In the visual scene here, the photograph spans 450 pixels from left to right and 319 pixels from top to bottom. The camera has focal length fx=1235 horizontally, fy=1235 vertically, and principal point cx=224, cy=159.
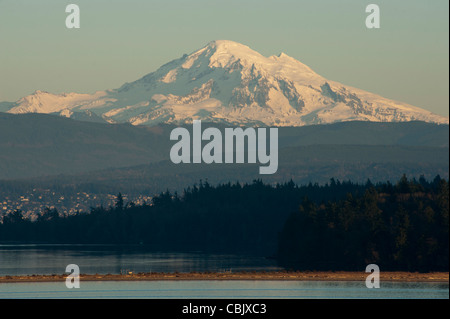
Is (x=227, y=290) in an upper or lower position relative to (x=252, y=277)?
lower

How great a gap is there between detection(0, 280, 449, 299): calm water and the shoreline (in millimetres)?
5612

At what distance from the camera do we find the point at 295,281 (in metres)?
184

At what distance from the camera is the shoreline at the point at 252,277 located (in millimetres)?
184750

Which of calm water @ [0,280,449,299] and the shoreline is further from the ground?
the shoreline

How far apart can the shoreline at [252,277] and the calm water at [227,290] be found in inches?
221

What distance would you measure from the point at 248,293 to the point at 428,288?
91.8 ft

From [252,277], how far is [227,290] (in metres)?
25.2

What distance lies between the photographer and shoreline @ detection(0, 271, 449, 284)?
185 metres

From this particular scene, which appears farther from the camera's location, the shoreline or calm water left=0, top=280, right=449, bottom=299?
the shoreline

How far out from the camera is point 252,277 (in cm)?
18988

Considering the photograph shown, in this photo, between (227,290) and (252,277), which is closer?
(227,290)
